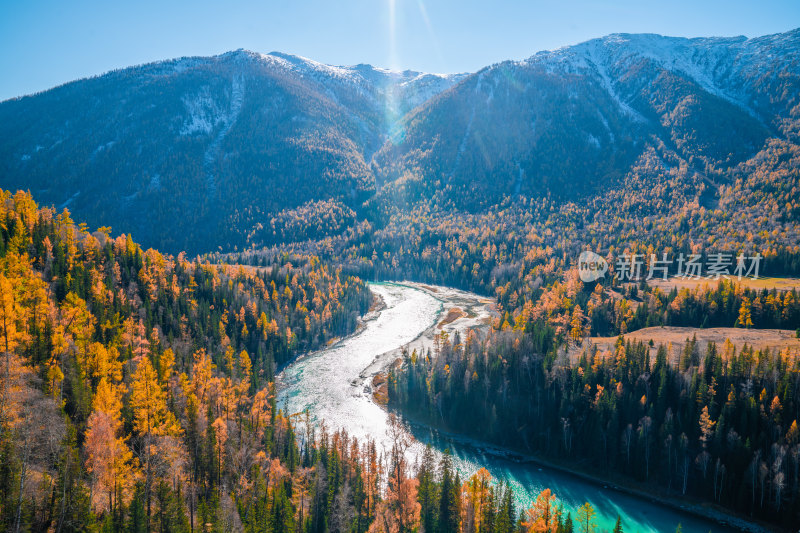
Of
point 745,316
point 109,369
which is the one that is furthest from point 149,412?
point 745,316

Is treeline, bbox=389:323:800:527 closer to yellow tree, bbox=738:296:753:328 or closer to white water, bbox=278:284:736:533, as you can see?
white water, bbox=278:284:736:533

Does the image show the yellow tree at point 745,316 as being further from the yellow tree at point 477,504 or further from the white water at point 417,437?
the yellow tree at point 477,504

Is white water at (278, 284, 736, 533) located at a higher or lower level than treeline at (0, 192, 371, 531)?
lower

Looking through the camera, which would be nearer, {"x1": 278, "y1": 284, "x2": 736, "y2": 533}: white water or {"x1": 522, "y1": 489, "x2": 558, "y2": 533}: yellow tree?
{"x1": 522, "y1": 489, "x2": 558, "y2": 533}: yellow tree

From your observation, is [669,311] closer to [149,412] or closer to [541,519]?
[541,519]

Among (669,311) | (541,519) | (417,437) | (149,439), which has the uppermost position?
(149,439)

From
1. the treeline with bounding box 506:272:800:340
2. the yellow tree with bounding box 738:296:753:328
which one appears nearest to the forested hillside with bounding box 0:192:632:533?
the treeline with bounding box 506:272:800:340

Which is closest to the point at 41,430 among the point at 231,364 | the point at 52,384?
the point at 52,384

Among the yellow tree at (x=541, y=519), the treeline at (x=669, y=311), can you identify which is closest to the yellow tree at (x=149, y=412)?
the yellow tree at (x=541, y=519)

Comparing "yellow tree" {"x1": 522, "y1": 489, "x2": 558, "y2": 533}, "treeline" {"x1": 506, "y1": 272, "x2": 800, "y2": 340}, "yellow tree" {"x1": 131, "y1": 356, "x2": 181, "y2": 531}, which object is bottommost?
"yellow tree" {"x1": 522, "y1": 489, "x2": 558, "y2": 533}
